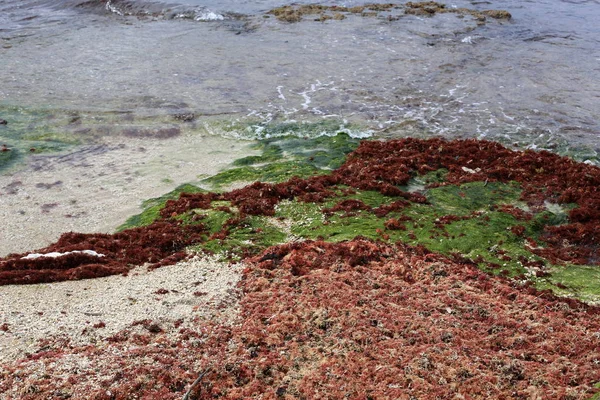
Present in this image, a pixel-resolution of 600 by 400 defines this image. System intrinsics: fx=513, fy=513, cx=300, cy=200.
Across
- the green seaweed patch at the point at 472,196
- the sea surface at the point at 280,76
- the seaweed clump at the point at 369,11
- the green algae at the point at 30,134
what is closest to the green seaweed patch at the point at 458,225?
the green seaweed patch at the point at 472,196

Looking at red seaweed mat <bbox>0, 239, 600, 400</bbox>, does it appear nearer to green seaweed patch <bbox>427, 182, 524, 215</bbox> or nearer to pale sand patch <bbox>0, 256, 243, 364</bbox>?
pale sand patch <bbox>0, 256, 243, 364</bbox>

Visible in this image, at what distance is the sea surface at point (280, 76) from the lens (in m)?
18.9

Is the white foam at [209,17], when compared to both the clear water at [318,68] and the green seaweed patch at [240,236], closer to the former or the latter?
the clear water at [318,68]

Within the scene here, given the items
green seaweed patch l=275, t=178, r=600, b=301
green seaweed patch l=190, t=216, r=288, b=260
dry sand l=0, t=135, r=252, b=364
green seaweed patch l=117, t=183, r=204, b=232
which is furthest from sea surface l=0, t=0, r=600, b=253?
green seaweed patch l=190, t=216, r=288, b=260

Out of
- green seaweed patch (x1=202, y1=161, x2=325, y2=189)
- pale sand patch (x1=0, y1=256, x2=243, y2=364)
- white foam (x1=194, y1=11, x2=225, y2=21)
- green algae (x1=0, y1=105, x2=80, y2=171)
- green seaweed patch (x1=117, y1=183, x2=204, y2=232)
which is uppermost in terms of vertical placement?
white foam (x1=194, y1=11, x2=225, y2=21)

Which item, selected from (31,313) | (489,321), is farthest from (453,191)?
(31,313)

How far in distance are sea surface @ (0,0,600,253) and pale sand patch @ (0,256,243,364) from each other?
16.6 feet

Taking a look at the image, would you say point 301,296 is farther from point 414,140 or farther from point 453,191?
point 414,140

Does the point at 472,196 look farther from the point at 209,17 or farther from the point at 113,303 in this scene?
the point at 209,17

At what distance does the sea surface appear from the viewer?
18.9 metres

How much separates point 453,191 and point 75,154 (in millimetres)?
12233

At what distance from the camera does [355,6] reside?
1384 inches

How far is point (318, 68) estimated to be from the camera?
24984mm

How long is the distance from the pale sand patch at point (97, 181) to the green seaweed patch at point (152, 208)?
26cm
